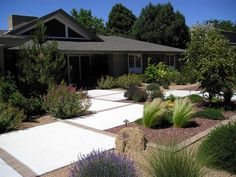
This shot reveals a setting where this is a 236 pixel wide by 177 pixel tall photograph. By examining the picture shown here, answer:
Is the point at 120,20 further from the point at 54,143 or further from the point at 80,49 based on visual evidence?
the point at 54,143

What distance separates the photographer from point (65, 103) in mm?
10477

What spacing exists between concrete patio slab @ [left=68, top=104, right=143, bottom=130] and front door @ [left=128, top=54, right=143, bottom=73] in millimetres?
13894

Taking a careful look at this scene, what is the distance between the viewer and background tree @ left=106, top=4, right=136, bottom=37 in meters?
57.2

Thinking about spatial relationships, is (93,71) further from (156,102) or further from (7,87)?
(156,102)

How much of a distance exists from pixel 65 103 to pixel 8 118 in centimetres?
217

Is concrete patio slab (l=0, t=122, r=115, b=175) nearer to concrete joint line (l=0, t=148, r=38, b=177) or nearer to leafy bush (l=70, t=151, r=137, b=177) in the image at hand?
concrete joint line (l=0, t=148, r=38, b=177)

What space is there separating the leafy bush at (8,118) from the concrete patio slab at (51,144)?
1.42 feet

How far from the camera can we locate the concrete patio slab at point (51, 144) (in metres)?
6.15

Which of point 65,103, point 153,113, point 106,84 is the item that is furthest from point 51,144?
point 106,84

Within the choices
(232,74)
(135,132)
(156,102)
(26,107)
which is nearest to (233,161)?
(135,132)

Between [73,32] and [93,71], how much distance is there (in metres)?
3.51

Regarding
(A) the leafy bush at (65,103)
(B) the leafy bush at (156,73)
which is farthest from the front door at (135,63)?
(A) the leafy bush at (65,103)

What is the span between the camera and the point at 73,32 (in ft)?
76.8

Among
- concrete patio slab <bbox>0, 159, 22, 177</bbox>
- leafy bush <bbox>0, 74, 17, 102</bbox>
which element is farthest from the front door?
concrete patio slab <bbox>0, 159, 22, 177</bbox>
